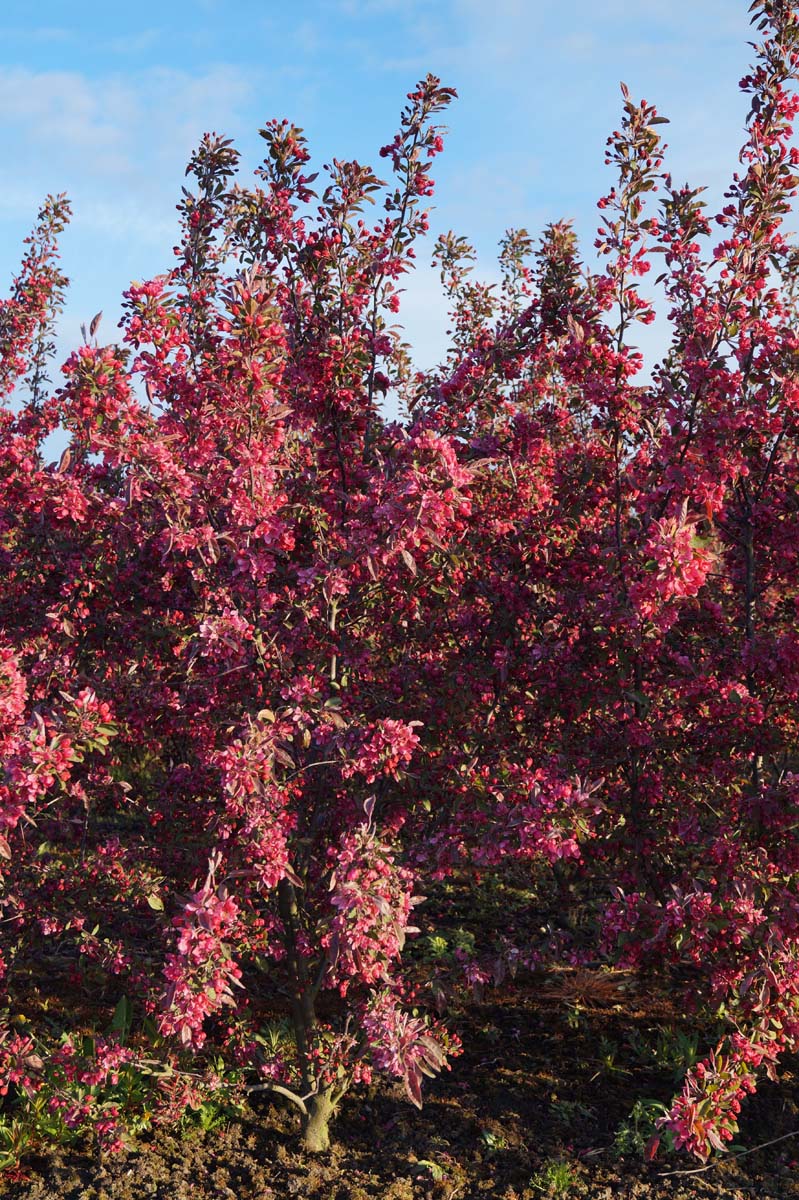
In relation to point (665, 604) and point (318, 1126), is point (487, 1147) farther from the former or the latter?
point (665, 604)

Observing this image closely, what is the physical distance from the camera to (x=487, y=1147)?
471 cm

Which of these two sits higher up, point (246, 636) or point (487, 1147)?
point (246, 636)

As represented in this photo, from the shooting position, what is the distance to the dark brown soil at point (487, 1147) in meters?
4.39

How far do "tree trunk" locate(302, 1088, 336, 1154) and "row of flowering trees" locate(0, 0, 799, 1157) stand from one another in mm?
14

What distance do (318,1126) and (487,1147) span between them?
2.76 ft

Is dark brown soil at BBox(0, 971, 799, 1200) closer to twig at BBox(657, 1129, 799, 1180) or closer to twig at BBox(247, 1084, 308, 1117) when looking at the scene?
twig at BBox(657, 1129, 799, 1180)

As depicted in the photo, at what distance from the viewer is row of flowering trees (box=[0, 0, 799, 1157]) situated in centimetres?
391

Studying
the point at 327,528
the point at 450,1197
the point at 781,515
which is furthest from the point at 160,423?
the point at 450,1197

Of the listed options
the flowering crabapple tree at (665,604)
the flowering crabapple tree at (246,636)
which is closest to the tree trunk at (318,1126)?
the flowering crabapple tree at (246,636)

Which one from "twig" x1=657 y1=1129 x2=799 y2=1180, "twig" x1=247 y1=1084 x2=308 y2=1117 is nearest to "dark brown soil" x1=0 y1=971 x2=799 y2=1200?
"twig" x1=657 y1=1129 x2=799 y2=1180

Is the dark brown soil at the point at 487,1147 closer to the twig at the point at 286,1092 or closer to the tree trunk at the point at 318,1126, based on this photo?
the tree trunk at the point at 318,1126

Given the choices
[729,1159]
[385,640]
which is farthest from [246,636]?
[729,1159]

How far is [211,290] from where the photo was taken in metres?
5.69

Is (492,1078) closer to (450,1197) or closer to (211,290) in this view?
(450,1197)
